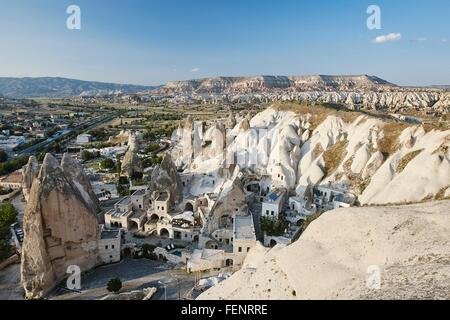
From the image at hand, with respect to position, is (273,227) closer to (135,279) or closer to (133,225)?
(135,279)

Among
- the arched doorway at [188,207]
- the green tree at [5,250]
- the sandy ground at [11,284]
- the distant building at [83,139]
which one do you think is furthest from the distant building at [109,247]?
the distant building at [83,139]

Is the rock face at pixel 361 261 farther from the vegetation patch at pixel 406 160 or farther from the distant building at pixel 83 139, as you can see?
the distant building at pixel 83 139

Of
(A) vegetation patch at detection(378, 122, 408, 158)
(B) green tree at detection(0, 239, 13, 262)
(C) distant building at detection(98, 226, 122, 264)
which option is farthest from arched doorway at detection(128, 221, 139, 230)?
(A) vegetation patch at detection(378, 122, 408, 158)

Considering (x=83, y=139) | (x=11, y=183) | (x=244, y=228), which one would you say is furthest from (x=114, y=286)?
(x=83, y=139)

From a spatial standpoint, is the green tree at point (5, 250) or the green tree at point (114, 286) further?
the green tree at point (5, 250)

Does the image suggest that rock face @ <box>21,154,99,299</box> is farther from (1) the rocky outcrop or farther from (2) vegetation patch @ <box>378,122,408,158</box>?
(2) vegetation patch @ <box>378,122,408,158</box>

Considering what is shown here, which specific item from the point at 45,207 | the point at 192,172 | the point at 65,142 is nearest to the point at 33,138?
the point at 65,142

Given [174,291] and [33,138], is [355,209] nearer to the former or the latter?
[174,291]
